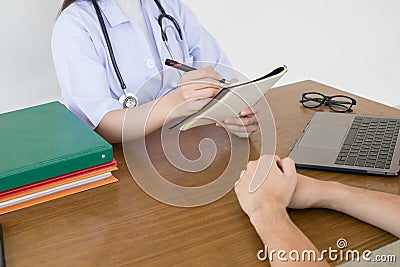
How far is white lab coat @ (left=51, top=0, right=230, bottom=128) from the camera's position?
1281mm

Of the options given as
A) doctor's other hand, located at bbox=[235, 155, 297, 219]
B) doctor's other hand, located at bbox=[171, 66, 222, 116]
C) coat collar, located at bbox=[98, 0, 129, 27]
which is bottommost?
doctor's other hand, located at bbox=[235, 155, 297, 219]

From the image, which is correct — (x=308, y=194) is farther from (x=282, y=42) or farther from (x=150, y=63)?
(x=282, y=42)

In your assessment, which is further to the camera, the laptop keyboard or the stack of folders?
the laptop keyboard

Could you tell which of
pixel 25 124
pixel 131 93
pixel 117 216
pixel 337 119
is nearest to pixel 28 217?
pixel 117 216

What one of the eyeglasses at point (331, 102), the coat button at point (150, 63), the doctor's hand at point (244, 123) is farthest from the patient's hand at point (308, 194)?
the coat button at point (150, 63)

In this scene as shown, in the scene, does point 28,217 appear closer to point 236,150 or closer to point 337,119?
point 236,150

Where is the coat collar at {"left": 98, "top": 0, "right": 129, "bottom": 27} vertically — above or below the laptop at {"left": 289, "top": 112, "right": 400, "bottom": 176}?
above

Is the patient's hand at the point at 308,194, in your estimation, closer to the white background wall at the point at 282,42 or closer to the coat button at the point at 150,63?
the coat button at the point at 150,63

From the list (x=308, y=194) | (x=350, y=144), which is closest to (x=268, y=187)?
(x=308, y=194)

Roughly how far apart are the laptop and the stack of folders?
1.35 ft

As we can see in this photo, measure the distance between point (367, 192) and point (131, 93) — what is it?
2.35 feet

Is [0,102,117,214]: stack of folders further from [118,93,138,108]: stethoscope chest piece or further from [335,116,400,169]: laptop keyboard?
[335,116,400,169]: laptop keyboard

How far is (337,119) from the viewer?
1284 mm

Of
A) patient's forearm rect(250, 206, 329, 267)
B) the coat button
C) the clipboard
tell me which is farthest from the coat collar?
patient's forearm rect(250, 206, 329, 267)
